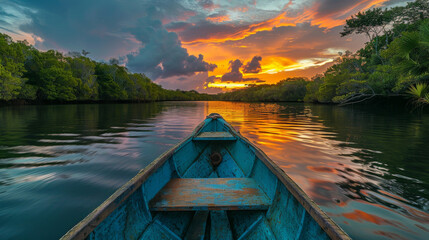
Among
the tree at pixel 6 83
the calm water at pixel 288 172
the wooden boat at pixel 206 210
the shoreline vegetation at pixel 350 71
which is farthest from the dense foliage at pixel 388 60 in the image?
the tree at pixel 6 83

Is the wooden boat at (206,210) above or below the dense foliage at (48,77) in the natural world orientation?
below

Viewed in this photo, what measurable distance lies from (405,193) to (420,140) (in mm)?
7059

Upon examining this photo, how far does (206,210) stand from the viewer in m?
2.75

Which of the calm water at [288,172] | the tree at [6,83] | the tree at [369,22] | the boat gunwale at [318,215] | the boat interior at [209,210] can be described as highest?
the tree at [369,22]

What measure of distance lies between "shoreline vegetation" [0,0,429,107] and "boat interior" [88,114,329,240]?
10710 millimetres

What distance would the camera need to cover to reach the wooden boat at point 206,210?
66.1 inches

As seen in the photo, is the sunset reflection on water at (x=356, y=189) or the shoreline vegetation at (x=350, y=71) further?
the shoreline vegetation at (x=350, y=71)

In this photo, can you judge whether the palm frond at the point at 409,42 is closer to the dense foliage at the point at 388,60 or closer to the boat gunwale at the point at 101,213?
the dense foliage at the point at 388,60

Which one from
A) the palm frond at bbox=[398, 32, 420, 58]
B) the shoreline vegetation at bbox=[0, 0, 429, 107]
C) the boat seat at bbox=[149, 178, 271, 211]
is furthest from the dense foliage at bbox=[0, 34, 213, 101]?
the palm frond at bbox=[398, 32, 420, 58]

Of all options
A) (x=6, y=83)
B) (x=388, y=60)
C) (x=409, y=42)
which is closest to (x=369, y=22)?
(x=388, y=60)

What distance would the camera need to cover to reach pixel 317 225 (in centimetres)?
168

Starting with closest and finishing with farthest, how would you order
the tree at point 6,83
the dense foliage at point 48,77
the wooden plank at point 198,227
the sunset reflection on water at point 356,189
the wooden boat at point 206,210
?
the wooden boat at point 206,210 → the wooden plank at point 198,227 → the sunset reflection on water at point 356,189 → the tree at point 6,83 → the dense foliage at point 48,77

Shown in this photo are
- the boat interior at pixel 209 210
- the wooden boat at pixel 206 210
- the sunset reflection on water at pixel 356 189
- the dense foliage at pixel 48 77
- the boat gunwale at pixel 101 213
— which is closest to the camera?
the boat gunwale at pixel 101 213

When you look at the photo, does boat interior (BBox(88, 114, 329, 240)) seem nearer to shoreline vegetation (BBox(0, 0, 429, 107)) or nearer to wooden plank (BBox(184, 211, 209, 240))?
wooden plank (BBox(184, 211, 209, 240))
